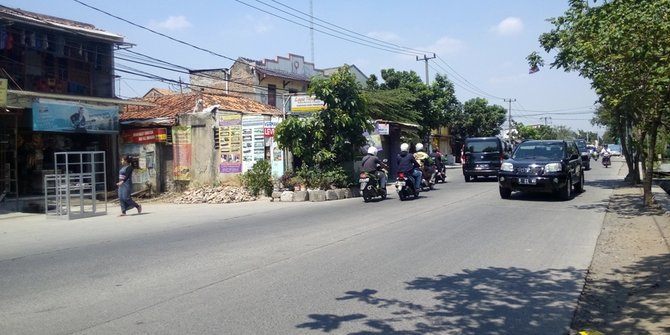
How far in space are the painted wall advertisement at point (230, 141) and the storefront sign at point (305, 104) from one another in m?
2.18

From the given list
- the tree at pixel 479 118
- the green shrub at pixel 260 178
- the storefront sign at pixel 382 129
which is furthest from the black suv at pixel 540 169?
the tree at pixel 479 118

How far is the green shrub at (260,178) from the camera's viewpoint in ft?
63.2

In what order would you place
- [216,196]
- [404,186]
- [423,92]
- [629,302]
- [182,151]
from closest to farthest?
1. [629,302]
2. [404,186]
3. [216,196]
4. [182,151]
5. [423,92]

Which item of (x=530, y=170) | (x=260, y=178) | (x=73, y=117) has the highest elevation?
(x=73, y=117)

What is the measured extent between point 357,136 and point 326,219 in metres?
7.04

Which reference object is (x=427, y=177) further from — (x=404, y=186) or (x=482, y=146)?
(x=482, y=146)

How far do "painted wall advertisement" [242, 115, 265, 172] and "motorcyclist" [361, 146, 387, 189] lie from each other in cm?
542

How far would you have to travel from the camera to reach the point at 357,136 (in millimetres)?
19125

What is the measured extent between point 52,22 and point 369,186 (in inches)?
566

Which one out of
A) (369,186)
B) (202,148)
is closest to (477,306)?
(369,186)

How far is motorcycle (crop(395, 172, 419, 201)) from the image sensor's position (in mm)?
16438

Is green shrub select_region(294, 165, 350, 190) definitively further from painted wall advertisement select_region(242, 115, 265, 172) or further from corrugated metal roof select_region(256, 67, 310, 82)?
corrugated metal roof select_region(256, 67, 310, 82)

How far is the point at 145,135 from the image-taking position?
74.5ft

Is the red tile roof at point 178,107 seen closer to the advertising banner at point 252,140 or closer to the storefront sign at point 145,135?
the storefront sign at point 145,135
